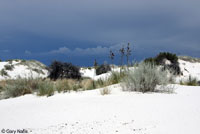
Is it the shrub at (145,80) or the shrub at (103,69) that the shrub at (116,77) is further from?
the shrub at (103,69)

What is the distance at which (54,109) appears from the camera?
4.52m

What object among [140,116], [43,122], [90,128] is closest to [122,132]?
[90,128]

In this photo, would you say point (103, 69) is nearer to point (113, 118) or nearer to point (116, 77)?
point (116, 77)

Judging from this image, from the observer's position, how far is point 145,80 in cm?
595

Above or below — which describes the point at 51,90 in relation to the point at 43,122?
above

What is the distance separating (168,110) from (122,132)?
1.42 metres

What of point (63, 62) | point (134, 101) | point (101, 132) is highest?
point (63, 62)

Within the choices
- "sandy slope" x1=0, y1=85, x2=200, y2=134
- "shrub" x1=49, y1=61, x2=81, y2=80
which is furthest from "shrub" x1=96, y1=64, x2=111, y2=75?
"sandy slope" x1=0, y1=85, x2=200, y2=134

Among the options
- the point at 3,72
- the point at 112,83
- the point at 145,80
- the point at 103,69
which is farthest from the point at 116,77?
the point at 3,72

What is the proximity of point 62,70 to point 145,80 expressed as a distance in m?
11.9

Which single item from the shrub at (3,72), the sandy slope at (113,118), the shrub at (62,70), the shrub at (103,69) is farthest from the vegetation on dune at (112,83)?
the shrub at (3,72)

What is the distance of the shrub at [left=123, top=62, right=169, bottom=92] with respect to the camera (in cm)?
603

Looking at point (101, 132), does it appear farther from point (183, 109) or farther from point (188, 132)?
point (183, 109)

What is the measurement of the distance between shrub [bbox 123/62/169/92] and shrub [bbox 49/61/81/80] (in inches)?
434
